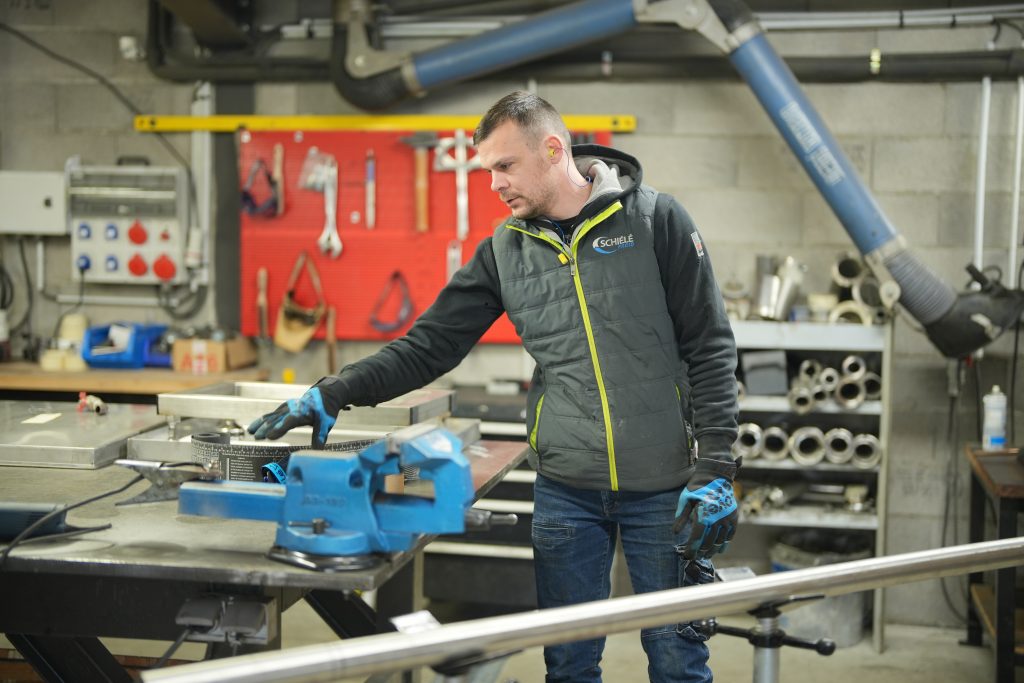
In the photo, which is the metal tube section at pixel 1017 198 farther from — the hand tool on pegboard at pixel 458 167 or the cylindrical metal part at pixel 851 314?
the hand tool on pegboard at pixel 458 167

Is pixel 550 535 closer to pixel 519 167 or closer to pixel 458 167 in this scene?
pixel 519 167

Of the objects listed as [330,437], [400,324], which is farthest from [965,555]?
[400,324]

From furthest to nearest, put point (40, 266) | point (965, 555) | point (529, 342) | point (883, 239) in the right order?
point (40, 266)
point (883, 239)
point (529, 342)
point (965, 555)

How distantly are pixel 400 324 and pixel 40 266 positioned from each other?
59.8 inches

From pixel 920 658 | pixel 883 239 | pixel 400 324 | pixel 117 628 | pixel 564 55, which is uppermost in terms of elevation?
pixel 564 55

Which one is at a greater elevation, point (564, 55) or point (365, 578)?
point (564, 55)

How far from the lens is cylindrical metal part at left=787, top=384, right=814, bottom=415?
332 cm

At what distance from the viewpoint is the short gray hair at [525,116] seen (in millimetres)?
1879

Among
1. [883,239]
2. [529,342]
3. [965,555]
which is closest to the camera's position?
[965,555]

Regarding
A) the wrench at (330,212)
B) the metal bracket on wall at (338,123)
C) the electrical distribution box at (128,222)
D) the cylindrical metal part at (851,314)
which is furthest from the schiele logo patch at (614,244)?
the electrical distribution box at (128,222)

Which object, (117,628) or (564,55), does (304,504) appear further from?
(564,55)

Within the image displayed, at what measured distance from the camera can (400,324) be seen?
3.80m

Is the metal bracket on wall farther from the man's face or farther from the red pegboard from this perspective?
the man's face

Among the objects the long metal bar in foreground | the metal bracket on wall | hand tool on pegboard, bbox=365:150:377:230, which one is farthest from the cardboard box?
the long metal bar in foreground
